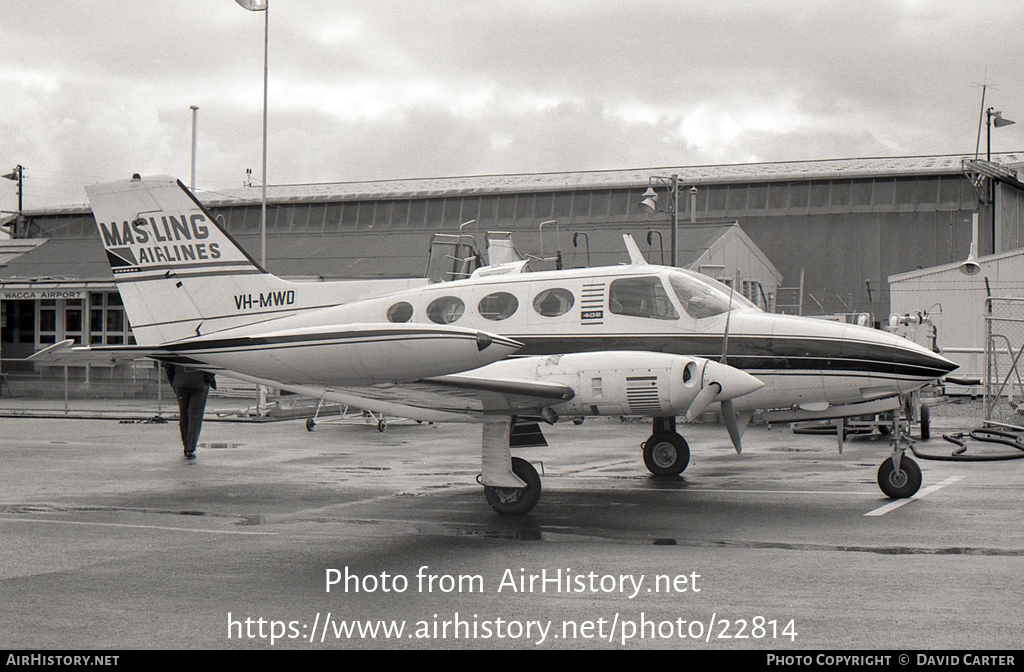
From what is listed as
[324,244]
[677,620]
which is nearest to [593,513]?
[677,620]

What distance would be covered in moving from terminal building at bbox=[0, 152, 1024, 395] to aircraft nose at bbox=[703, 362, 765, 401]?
20879 millimetres

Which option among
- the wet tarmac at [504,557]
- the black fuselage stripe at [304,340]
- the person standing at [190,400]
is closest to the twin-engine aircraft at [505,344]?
the black fuselage stripe at [304,340]

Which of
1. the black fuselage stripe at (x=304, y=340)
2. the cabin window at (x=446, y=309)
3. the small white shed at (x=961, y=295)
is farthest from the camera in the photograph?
the small white shed at (x=961, y=295)

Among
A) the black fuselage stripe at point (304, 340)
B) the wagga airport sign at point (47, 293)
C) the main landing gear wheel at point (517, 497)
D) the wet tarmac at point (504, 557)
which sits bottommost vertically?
the wet tarmac at point (504, 557)

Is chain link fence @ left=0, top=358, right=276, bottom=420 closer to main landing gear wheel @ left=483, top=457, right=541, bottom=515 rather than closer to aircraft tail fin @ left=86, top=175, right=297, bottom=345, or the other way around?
aircraft tail fin @ left=86, top=175, right=297, bottom=345

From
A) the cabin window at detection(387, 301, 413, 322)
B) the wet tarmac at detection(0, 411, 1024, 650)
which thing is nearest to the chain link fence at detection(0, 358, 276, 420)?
the wet tarmac at detection(0, 411, 1024, 650)

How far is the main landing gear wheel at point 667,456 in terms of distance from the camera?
12805mm

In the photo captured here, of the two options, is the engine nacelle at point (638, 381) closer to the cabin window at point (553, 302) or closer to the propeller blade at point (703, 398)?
the propeller blade at point (703, 398)

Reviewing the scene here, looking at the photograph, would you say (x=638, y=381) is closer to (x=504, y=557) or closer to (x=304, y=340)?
(x=504, y=557)

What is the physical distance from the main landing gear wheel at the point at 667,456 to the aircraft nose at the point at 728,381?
11.1 ft

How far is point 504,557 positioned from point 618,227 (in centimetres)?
3392

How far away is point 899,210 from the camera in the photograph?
155 feet

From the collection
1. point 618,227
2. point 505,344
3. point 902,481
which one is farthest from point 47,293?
point 902,481

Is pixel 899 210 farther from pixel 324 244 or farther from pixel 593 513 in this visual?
pixel 593 513
